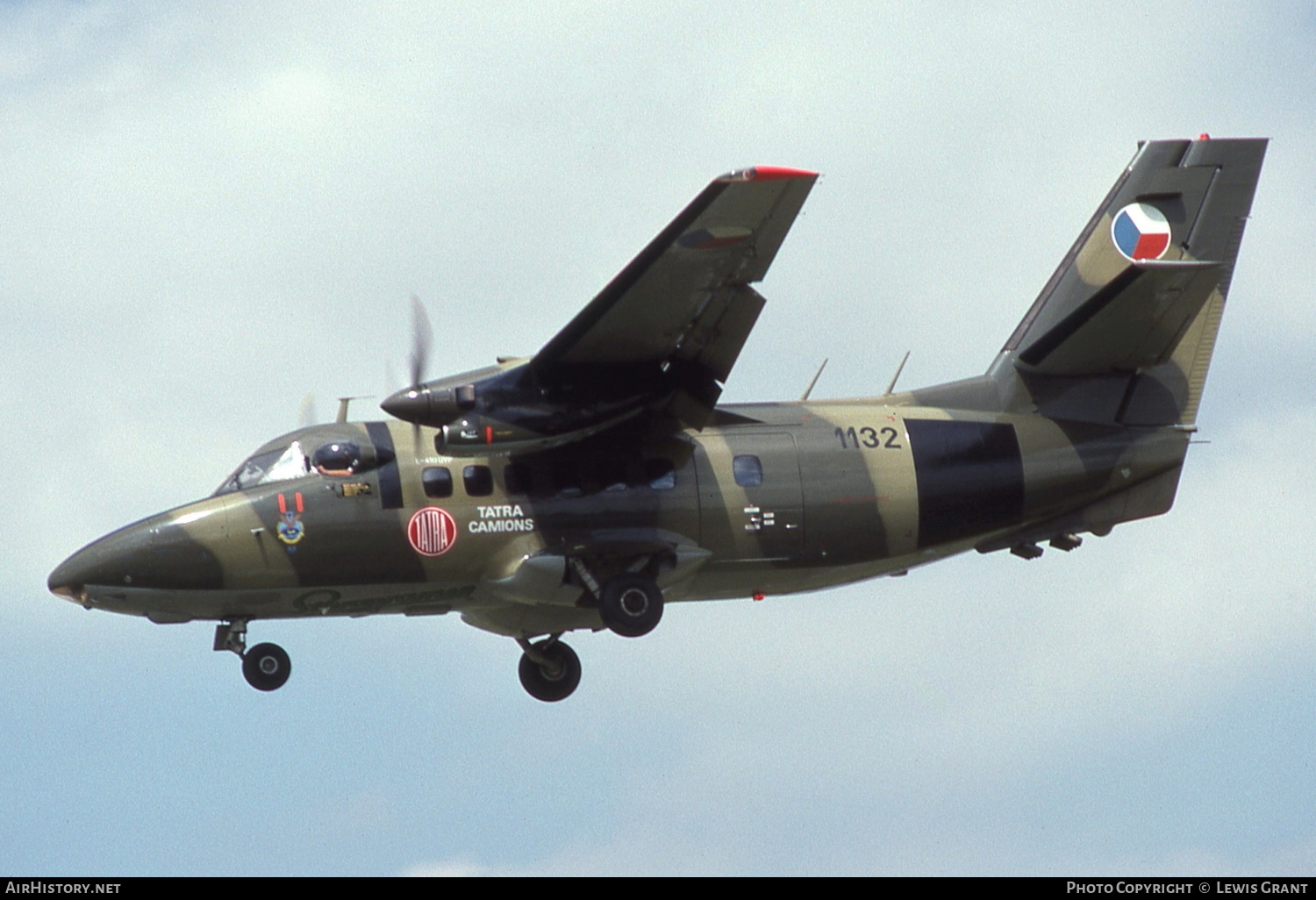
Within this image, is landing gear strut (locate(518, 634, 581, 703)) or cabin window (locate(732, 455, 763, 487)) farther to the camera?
landing gear strut (locate(518, 634, 581, 703))

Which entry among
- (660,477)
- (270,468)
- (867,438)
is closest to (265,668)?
(270,468)

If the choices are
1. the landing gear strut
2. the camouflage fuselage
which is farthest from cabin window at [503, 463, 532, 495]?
the landing gear strut

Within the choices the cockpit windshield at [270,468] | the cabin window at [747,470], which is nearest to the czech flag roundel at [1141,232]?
the cabin window at [747,470]

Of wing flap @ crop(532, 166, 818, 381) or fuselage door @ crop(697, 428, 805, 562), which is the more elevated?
wing flap @ crop(532, 166, 818, 381)

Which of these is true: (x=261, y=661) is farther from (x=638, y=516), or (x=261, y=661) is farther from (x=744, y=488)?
(x=744, y=488)

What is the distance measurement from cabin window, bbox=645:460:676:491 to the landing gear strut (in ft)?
9.62

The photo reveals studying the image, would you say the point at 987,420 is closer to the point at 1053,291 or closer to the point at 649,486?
the point at 1053,291

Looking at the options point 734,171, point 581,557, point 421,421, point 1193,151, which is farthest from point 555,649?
point 1193,151

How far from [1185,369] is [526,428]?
26.8 ft

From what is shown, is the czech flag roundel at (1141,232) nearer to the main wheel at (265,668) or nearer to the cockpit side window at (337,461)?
the cockpit side window at (337,461)

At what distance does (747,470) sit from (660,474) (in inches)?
38.9

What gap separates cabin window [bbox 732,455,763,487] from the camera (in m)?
22.0

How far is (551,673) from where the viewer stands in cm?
2386

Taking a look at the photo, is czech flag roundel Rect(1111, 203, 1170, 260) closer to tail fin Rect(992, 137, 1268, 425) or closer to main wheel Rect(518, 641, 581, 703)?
tail fin Rect(992, 137, 1268, 425)
